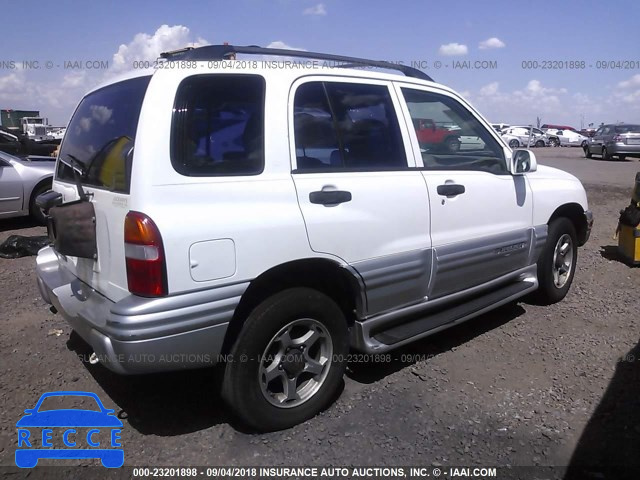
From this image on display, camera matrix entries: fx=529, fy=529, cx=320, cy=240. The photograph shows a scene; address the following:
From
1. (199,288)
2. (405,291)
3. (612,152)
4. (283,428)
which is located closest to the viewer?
(199,288)

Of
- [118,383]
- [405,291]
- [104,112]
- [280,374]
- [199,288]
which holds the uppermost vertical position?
[104,112]

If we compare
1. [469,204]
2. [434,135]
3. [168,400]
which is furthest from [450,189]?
[168,400]

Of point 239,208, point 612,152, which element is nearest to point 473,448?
point 239,208

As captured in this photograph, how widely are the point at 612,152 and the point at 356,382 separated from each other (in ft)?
72.9

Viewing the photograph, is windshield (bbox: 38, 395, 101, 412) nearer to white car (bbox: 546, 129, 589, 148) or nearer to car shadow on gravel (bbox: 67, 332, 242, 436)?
car shadow on gravel (bbox: 67, 332, 242, 436)

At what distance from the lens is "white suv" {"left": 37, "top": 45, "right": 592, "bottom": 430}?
8.16 feet

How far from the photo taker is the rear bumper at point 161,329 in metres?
2.42

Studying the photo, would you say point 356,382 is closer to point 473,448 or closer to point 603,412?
point 473,448

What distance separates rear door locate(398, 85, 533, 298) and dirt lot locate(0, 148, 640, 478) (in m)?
0.59

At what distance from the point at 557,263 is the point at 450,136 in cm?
180

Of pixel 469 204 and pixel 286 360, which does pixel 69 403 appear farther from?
pixel 469 204

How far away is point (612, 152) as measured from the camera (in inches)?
859

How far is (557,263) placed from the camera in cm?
486

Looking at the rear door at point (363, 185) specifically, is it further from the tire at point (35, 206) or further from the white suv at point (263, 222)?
the tire at point (35, 206)
